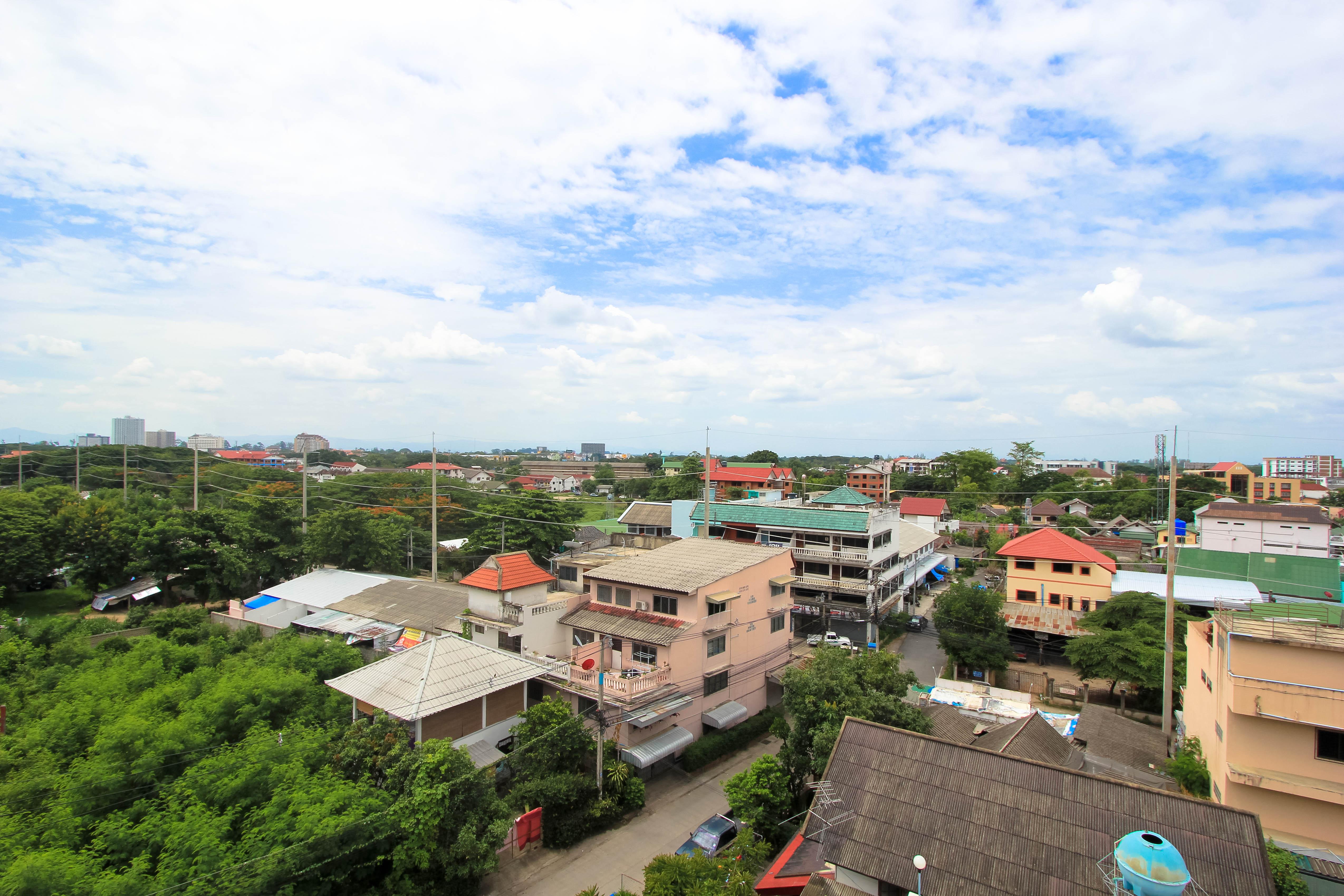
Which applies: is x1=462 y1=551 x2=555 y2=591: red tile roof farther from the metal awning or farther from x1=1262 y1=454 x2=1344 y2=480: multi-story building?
x1=1262 y1=454 x2=1344 y2=480: multi-story building

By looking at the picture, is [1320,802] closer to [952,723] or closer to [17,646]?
[952,723]

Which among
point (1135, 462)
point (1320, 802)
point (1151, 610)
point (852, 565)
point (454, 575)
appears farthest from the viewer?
point (1135, 462)

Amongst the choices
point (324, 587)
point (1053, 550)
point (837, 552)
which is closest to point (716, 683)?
point (837, 552)

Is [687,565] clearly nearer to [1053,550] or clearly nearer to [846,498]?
[846,498]

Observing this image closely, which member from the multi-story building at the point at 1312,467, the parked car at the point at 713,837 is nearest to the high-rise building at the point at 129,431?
the parked car at the point at 713,837

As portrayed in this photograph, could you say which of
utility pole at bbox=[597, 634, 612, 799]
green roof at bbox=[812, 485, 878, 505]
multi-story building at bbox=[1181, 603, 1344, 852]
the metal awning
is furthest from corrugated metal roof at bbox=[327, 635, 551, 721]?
green roof at bbox=[812, 485, 878, 505]

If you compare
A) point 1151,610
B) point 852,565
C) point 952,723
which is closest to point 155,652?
point 952,723
